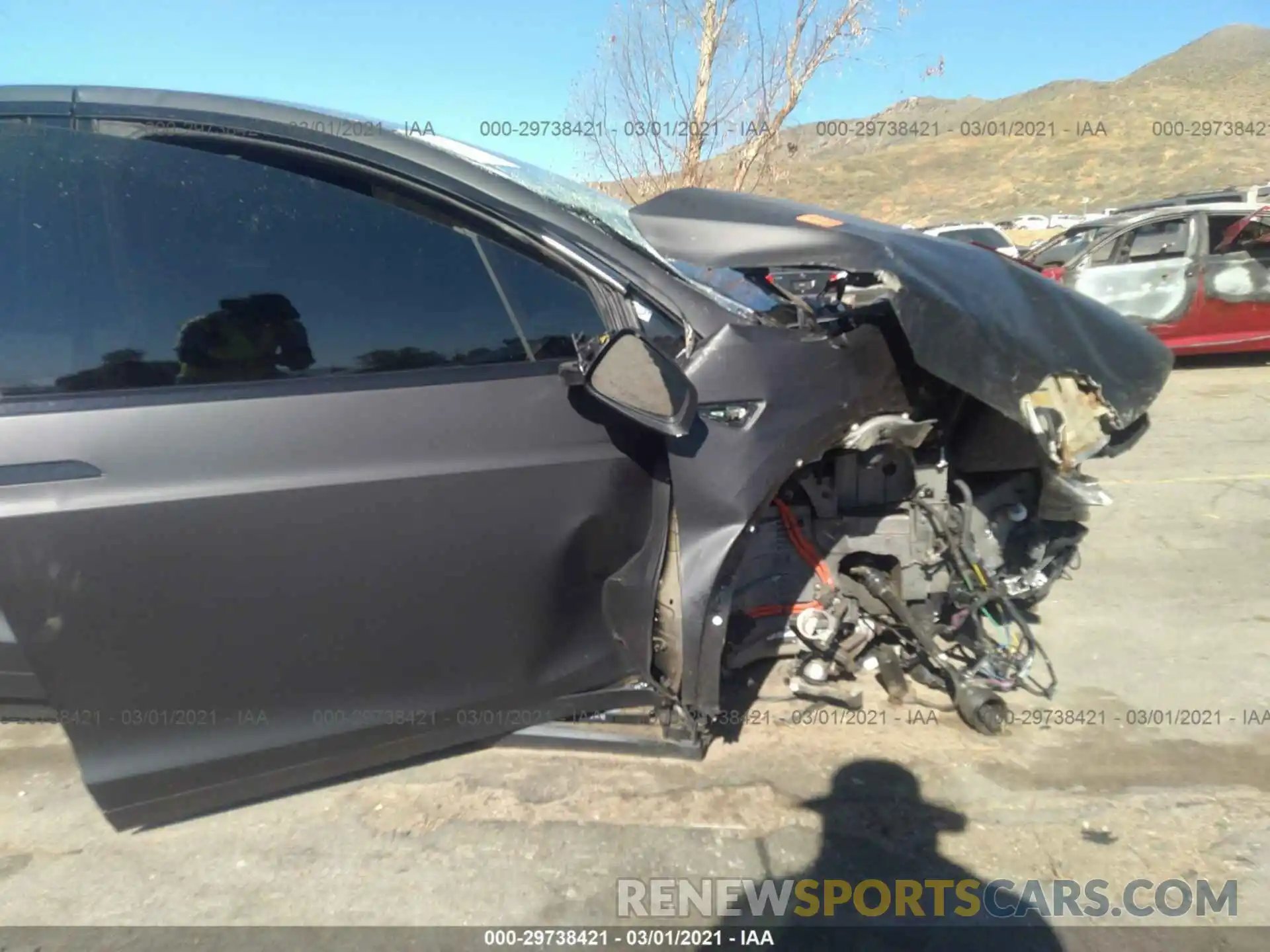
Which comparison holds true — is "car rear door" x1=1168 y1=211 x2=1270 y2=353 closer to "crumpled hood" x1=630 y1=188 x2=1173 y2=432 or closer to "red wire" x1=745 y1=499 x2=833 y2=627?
"crumpled hood" x1=630 y1=188 x2=1173 y2=432

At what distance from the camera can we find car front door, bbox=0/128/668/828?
2049 mm

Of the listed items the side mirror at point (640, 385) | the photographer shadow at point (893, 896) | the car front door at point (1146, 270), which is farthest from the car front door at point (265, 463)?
the car front door at point (1146, 270)

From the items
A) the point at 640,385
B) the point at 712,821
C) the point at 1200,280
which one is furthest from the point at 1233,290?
the point at 640,385

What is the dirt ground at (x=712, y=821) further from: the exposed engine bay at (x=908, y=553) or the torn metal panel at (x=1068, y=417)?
the torn metal panel at (x=1068, y=417)

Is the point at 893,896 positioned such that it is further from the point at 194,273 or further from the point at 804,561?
the point at 194,273

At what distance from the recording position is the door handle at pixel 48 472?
6.48ft

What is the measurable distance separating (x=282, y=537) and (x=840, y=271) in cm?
178

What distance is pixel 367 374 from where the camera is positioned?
7.20 feet

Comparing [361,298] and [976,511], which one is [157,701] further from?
[976,511]

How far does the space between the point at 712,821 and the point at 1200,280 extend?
905cm

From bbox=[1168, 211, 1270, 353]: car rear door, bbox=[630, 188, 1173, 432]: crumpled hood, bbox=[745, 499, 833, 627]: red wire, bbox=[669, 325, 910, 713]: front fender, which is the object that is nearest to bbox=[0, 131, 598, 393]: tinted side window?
bbox=[669, 325, 910, 713]: front fender

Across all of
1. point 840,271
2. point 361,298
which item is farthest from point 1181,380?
point 361,298

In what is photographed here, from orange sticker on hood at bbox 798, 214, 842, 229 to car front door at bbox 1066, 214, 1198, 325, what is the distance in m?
7.51

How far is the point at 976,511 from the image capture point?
312cm
